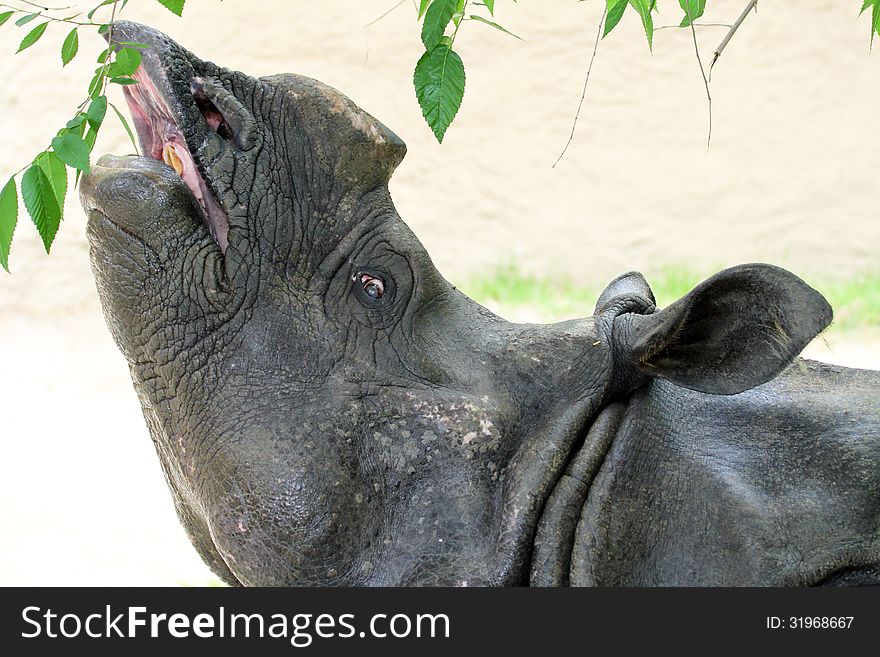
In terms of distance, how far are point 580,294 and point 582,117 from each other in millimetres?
3607

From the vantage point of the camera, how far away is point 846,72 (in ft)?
41.9

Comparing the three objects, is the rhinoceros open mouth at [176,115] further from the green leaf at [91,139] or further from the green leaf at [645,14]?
the green leaf at [645,14]

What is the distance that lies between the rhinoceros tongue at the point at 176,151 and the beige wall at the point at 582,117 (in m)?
9.78

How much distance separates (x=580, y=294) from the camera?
9.96 m

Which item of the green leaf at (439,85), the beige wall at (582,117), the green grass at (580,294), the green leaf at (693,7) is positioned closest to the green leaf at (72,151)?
the green leaf at (439,85)

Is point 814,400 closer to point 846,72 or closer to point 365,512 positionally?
point 365,512

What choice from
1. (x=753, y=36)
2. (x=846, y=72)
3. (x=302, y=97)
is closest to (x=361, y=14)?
(x=753, y=36)

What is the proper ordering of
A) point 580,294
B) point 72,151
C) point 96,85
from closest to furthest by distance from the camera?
point 72,151 → point 96,85 → point 580,294

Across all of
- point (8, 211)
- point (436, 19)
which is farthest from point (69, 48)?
point (436, 19)

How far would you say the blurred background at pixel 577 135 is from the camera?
1212 cm

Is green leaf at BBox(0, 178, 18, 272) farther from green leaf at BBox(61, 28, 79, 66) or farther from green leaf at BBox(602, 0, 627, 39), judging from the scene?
green leaf at BBox(602, 0, 627, 39)

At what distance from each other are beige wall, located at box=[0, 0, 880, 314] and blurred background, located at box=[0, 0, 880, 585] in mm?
19

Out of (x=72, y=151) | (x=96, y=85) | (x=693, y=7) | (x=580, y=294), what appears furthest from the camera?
(x=580, y=294)

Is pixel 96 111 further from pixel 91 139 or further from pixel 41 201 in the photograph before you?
pixel 41 201
